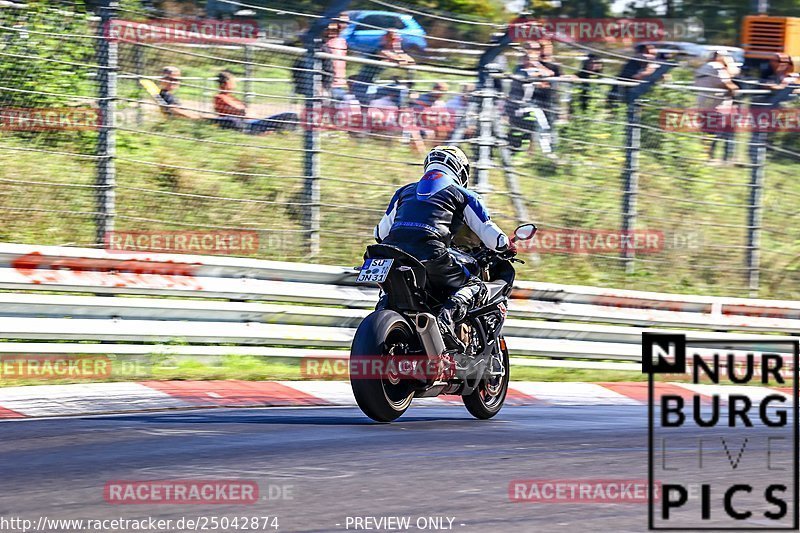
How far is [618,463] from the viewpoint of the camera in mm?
6336

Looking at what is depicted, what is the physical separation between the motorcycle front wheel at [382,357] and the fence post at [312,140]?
3.75 m

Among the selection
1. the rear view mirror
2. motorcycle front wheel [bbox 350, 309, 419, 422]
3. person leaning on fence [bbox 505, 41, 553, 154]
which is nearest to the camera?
motorcycle front wheel [bbox 350, 309, 419, 422]

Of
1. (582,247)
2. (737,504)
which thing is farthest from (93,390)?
(582,247)

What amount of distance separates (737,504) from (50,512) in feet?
8.91

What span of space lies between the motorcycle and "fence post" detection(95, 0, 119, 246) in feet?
9.87

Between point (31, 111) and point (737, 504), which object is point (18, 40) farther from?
point (737, 504)

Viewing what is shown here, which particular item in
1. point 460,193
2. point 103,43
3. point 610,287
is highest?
point 103,43

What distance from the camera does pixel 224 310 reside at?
10.0 meters

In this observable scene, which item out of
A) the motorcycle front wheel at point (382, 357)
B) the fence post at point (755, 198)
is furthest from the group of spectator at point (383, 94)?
the motorcycle front wheel at point (382, 357)

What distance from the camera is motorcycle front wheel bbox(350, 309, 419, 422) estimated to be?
733cm
